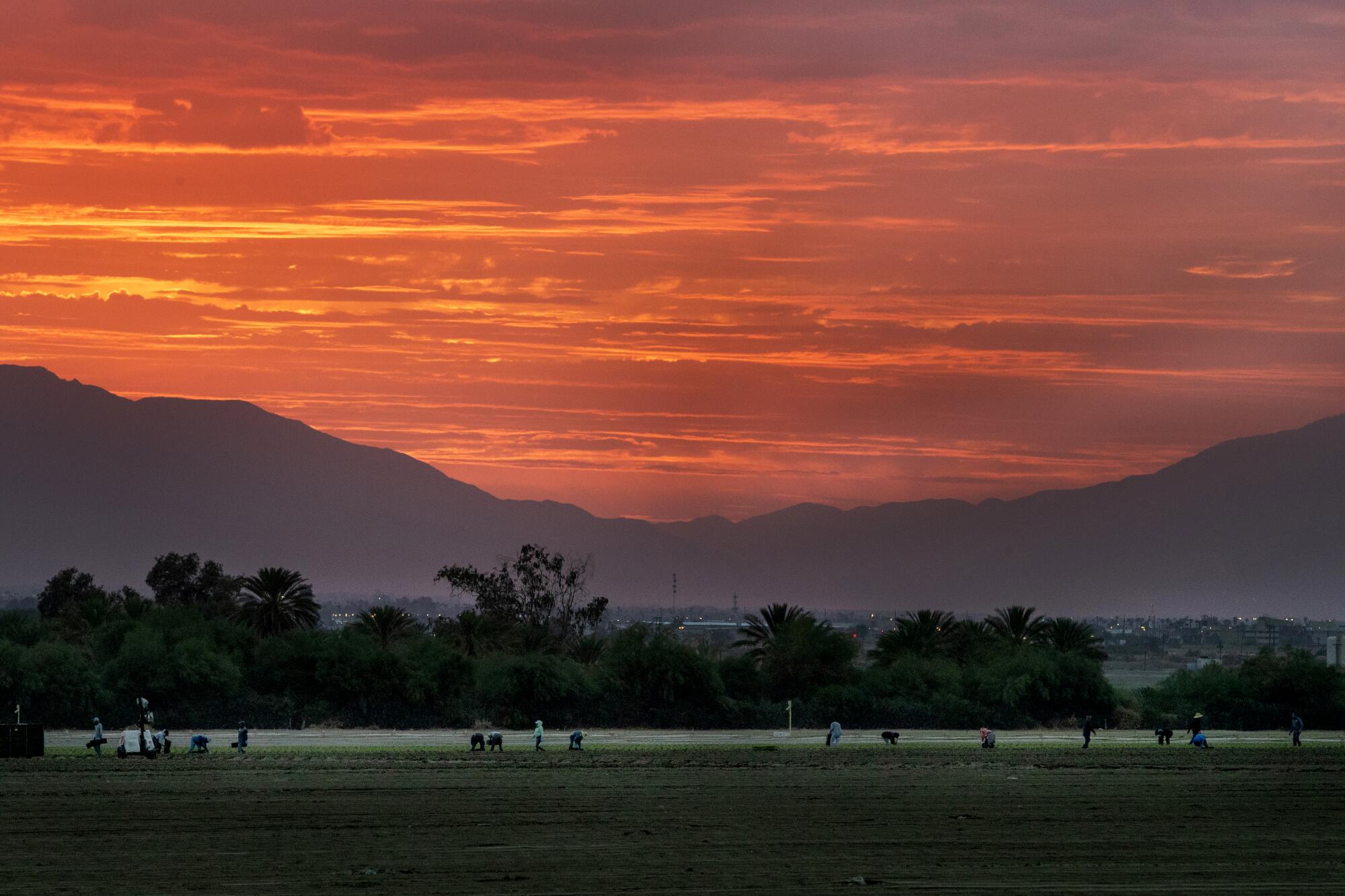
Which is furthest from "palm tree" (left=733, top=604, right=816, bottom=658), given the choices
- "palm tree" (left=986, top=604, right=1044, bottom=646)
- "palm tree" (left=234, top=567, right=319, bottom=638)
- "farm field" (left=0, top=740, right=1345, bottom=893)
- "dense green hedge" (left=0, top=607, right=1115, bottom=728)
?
"farm field" (left=0, top=740, right=1345, bottom=893)

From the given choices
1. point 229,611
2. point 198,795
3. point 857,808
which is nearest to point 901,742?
point 857,808

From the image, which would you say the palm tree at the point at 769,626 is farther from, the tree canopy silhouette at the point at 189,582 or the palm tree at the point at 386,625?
the tree canopy silhouette at the point at 189,582

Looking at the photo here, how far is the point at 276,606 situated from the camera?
90.0 metres

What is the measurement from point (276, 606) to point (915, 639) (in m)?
34.3

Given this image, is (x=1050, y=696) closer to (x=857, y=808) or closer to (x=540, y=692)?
(x=540, y=692)

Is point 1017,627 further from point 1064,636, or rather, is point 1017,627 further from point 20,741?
point 20,741

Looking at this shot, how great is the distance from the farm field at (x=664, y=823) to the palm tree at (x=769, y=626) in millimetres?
27978

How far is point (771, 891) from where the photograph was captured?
2606 cm

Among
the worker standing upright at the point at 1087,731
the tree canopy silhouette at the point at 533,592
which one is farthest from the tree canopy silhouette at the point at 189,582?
the worker standing upright at the point at 1087,731

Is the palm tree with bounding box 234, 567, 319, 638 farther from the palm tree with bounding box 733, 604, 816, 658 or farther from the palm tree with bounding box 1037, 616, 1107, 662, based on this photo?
the palm tree with bounding box 1037, 616, 1107, 662

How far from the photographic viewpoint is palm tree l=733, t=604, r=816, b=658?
7919 cm

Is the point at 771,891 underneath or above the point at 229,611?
underneath

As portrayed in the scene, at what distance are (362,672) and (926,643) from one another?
2918cm

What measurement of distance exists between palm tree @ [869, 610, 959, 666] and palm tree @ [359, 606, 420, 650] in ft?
78.2
